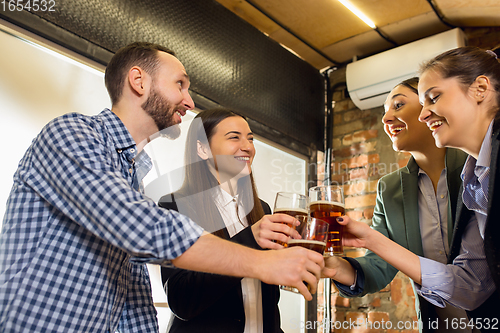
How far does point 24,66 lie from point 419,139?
1.76 metres

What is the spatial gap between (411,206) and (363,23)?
5.00ft

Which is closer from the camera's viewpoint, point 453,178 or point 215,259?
point 215,259

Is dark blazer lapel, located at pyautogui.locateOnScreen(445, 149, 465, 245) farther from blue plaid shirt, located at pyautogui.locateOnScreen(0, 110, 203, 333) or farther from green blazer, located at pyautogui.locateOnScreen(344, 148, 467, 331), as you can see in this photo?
blue plaid shirt, located at pyautogui.locateOnScreen(0, 110, 203, 333)

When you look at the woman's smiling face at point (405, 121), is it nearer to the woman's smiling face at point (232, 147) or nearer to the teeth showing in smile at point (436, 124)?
the teeth showing in smile at point (436, 124)

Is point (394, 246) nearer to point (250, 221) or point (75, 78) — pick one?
point (250, 221)

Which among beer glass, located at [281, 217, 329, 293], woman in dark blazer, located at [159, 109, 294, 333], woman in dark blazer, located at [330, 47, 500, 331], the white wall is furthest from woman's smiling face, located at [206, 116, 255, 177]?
beer glass, located at [281, 217, 329, 293]

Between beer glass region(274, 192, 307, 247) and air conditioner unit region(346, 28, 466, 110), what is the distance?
6.03ft

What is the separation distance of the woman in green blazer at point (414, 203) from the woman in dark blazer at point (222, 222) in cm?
38

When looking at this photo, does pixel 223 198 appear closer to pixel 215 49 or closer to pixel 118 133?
pixel 118 133

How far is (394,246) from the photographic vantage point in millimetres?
1378

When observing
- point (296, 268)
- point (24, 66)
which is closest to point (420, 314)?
point (296, 268)

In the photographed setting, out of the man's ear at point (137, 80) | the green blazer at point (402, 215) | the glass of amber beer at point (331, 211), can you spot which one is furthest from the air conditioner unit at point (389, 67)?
the man's ear at point (137, 80)

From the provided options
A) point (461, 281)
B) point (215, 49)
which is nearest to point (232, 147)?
point (215, 49)

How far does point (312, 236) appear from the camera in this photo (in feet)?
3.56
